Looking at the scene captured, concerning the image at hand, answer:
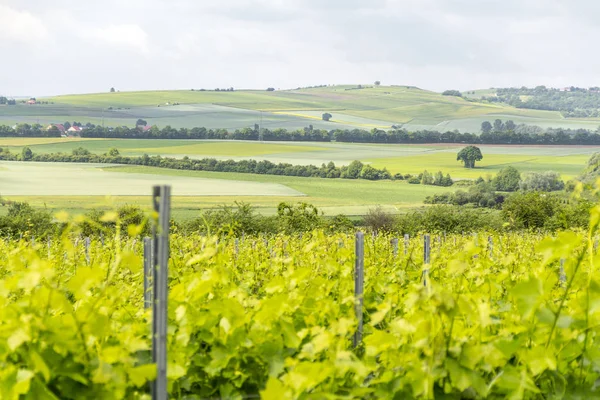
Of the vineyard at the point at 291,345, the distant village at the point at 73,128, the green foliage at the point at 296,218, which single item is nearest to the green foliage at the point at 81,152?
the distant village at the point at 73,128

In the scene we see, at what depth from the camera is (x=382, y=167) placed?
81.2 metres

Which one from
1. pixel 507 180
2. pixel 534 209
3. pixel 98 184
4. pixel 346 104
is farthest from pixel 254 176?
pixel 346 104

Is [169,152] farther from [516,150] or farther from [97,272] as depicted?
[97,272]

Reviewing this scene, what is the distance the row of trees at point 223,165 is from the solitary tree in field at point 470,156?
28.7 feet

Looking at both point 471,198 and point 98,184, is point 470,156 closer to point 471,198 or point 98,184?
point 471,198

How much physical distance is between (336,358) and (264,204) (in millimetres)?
57748

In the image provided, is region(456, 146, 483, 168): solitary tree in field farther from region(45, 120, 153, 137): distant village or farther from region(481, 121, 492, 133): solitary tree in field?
region(45, 120, 153, 137): distant village

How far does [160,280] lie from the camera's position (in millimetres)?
2404

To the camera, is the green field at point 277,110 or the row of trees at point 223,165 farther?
the green field at point 277,110

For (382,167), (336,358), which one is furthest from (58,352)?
(382,167)

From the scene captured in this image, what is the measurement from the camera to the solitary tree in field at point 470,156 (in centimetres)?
8250

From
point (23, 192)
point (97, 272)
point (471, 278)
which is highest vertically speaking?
point (97, 272)

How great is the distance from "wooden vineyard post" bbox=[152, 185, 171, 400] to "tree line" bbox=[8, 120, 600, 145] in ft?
296

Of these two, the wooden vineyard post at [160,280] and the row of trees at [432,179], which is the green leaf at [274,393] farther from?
the row of trees at [432,179]
